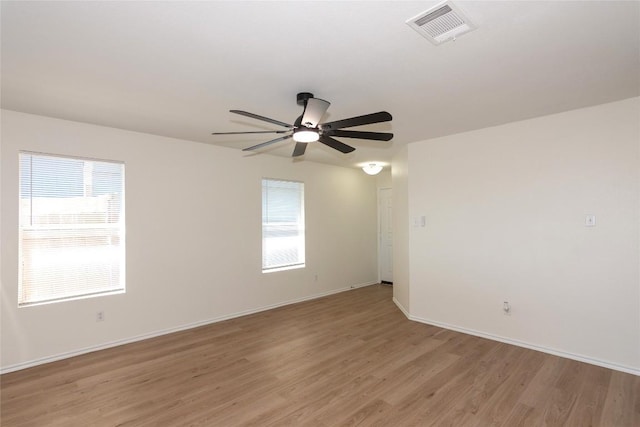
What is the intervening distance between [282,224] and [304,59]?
3640mm

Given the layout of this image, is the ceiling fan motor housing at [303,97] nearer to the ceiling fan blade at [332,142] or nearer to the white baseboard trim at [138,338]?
the ceiling fan blade at [332,142]

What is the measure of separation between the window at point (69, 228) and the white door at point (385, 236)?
4949 millimetres

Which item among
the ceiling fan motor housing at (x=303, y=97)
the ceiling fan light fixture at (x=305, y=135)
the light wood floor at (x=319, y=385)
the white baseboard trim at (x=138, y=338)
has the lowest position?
the light wood floor at (x=319, y=385)

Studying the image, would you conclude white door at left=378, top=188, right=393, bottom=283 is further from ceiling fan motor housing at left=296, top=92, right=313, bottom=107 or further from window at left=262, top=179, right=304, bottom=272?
ceiling fan motor housing at left=296, top=92, right=313, bottom=107

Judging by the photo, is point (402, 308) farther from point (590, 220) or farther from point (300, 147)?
point (300, 147)

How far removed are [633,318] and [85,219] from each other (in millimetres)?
5648

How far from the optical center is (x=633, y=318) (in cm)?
305

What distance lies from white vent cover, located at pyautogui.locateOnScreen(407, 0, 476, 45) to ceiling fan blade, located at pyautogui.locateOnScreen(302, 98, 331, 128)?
0.75 metres

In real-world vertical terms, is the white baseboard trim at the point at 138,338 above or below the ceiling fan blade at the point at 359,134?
below

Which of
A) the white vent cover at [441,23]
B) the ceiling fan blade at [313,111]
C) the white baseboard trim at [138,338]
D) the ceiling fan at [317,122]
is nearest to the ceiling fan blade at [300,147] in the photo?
the ceiling fan at [317,122]

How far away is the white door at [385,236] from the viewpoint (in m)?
7.11

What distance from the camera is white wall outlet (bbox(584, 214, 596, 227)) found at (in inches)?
128

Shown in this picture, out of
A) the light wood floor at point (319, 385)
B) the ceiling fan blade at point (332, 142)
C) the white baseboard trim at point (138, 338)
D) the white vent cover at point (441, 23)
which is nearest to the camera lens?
the white vent cover at point (441, 23)

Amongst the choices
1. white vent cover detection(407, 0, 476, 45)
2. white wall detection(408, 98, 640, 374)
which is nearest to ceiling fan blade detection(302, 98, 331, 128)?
white vent cover detection(407, 0, 476, 45)
